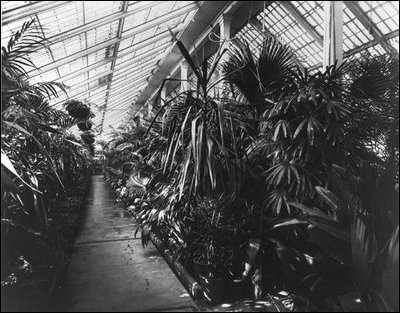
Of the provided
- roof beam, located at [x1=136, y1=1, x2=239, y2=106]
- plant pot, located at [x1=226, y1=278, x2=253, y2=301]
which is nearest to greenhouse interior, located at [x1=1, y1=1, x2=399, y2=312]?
plant pot, located at [x1=226, y1=278, x2=253, y2=301]

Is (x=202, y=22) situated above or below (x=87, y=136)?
above

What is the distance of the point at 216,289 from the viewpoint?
→ 2246 mm

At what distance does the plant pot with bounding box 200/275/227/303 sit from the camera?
7.36ft

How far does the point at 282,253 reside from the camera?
2.08 meters

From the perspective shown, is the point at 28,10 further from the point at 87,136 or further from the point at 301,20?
the point at 301,20

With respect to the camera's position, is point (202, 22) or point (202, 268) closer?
point (202, 268)

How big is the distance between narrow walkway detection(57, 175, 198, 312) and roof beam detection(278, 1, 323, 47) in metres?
4.08

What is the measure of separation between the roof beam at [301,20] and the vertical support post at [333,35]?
87.0 inches

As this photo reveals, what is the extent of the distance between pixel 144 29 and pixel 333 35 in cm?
302

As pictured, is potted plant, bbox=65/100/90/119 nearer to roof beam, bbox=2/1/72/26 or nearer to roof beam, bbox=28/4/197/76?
roof beam, bbox=28/4/197/76

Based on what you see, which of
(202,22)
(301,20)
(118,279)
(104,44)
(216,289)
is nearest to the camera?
(216,289)

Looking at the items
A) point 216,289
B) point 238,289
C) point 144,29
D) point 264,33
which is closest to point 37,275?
point 216,289

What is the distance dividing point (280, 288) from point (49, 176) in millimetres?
2101

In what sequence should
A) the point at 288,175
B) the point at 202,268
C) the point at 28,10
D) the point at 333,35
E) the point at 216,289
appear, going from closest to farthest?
the point at 288,175
the point at 216,289
the point at 202,268
the point at 333,35
the point at 28,10
